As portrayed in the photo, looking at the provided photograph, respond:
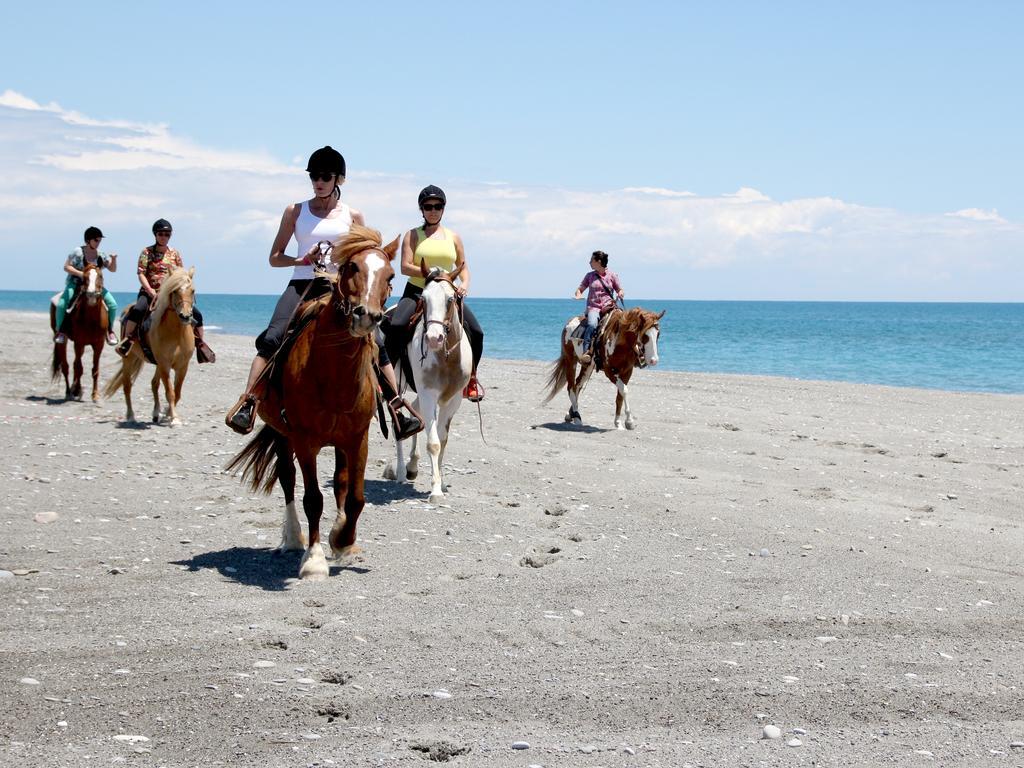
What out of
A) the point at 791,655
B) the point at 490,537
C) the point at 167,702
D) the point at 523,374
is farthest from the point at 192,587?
the point at 523,374

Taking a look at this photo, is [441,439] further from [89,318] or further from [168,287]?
[89,318]

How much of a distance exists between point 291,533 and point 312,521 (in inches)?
27.6

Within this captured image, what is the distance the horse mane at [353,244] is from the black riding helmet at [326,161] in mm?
906

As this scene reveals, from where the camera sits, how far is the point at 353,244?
6559mm

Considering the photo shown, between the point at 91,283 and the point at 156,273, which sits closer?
the point at 156,273

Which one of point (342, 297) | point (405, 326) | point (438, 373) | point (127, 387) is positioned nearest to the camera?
point (342, 297)

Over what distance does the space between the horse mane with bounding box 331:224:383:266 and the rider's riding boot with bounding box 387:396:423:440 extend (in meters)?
1.45

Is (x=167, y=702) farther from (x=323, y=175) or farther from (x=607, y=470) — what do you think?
(x=607, y=470)

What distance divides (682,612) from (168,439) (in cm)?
877

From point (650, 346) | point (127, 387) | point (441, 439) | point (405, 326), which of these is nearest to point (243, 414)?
point (405, 326)

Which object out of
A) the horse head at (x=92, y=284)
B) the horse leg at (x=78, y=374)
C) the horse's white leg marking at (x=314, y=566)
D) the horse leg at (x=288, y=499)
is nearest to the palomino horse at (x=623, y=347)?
the horse head at (x=92, y=284)

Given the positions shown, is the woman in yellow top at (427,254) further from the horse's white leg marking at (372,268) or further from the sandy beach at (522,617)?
the horse's white leg marking at (372,268)

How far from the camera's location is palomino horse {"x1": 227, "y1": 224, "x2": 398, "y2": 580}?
21.3 ft

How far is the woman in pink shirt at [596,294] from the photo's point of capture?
1661 centimetres
